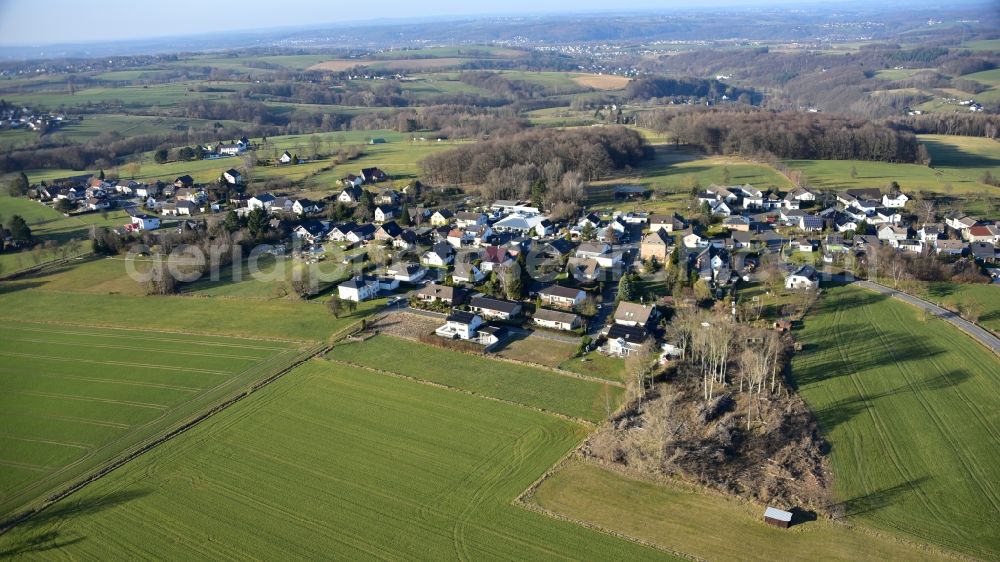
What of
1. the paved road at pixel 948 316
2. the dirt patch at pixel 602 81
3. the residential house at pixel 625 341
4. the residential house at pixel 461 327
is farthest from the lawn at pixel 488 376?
the dirt patch at pixel 602 81

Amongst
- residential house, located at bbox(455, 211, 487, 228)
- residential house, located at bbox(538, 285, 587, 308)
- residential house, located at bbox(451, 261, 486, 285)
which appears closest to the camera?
residential house, located at bbox(538, 285, 587, 308)

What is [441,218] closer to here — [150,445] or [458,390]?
[458,390]

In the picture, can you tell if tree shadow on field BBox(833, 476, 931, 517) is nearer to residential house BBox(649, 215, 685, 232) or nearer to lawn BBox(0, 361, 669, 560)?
lawn BBox(0, 361, 669, 560)

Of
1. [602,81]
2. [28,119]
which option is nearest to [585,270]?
[28,119]

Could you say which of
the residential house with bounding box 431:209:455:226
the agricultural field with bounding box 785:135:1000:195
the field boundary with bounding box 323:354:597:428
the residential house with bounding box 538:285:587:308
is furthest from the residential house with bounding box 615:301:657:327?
the agricultural field with bounding box 785:135:1000:195

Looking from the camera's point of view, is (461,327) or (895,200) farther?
(895,200)

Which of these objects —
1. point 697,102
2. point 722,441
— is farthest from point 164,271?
point 697,102
